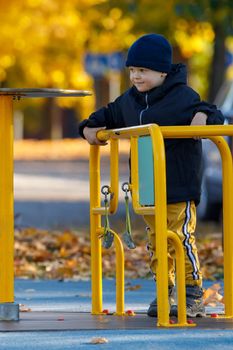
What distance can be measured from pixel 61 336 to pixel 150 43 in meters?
1.66

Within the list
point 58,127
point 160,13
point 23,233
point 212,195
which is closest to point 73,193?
point 160,13

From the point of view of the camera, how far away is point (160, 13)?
2567 centimetres

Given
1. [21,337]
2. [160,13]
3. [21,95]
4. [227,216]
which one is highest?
[160,13]

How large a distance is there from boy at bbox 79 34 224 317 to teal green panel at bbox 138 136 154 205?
24 centimetres

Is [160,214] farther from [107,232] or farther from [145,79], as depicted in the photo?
[145,79]

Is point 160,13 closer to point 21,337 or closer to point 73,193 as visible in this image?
point 73,193

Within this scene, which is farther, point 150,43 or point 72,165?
point 72,165

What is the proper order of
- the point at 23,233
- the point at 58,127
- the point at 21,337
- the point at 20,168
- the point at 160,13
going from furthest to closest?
the point at 58,127 → the point at 20,168 → the point at 160,13 → the point at 23,233 → the point at 21,337

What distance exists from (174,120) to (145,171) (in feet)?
1.32

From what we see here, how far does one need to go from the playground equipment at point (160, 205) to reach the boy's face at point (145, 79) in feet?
0.91

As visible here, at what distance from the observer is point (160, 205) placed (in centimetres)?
689

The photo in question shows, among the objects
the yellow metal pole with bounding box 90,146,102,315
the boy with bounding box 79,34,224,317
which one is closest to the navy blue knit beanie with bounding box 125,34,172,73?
the boy with bounding box 79,34,224,317

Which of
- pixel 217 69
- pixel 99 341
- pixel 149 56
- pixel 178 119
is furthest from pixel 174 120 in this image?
pixel 217 69

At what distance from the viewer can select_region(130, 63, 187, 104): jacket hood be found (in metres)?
7.53
